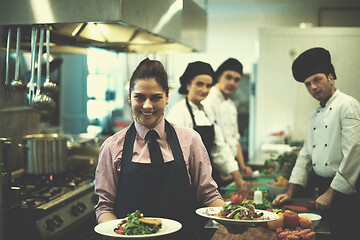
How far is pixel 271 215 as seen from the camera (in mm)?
1817

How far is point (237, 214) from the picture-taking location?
5.80 feet

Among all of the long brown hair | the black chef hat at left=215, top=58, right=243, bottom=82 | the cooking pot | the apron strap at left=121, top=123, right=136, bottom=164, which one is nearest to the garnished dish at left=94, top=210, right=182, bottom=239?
the apron strap at left=121, top=123, right=136, bottom=164

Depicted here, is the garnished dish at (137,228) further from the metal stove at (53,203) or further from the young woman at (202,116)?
the young woman at (202,116)

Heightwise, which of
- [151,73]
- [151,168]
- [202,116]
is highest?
[151,73]

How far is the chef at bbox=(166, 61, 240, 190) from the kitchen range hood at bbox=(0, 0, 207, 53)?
306mm

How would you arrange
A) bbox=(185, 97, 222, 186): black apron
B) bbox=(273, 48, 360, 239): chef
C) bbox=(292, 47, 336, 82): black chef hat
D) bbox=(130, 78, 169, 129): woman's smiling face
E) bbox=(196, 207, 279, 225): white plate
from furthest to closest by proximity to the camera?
bbox=(185, 97, 222, 186): black apron, bbox=(292, 47, 336, 82): black chef hat, bbox=(273, 48, 360, 239): chef, bbox=(130, 78, 169, 129): woman's smiling face, bbox=(196, 207, 279, 225): white plate

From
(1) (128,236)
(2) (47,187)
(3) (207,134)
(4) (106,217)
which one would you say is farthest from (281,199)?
(2) (47,187)

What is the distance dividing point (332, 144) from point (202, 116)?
33.8 inches

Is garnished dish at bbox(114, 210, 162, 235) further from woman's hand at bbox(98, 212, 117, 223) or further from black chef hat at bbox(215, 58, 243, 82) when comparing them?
black chef hat at bbox(215, 58, 243, 82)

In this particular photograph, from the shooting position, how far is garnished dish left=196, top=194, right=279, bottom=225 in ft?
5.64

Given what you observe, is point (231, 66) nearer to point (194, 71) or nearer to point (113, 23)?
point (194, 71)

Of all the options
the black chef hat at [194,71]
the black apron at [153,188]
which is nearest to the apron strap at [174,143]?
the black apron at [153,188]

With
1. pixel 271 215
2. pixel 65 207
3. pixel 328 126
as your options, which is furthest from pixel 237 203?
pixel 65 207

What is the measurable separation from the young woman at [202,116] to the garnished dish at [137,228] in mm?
1190
